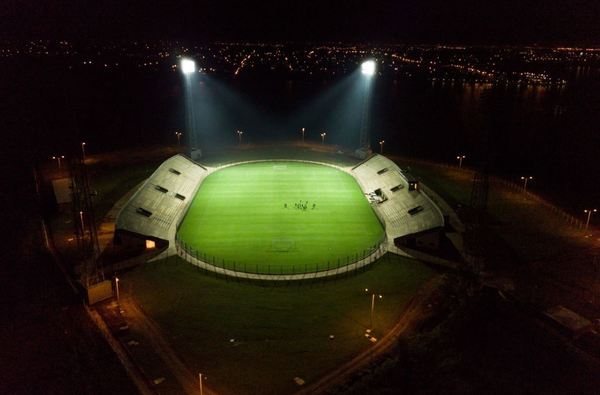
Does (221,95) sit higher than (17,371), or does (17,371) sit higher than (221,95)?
(221,95)

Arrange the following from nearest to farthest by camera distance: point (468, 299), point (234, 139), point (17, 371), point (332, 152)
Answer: point (17, 371)
point (468, 299)
point (332, 152)
point (234, 139)

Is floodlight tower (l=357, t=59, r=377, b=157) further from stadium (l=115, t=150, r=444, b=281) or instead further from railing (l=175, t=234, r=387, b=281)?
railing (l=175, t=234, r=387, b=281)

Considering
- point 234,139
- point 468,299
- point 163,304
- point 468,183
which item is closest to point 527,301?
point 468,299

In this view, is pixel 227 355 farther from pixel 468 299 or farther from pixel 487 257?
pixel 487 257

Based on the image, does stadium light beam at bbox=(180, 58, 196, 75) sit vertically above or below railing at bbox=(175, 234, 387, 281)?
above

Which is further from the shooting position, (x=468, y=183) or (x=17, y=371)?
(x=468, y=183)

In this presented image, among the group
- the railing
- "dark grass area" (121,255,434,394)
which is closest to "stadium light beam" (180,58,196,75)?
the railing
